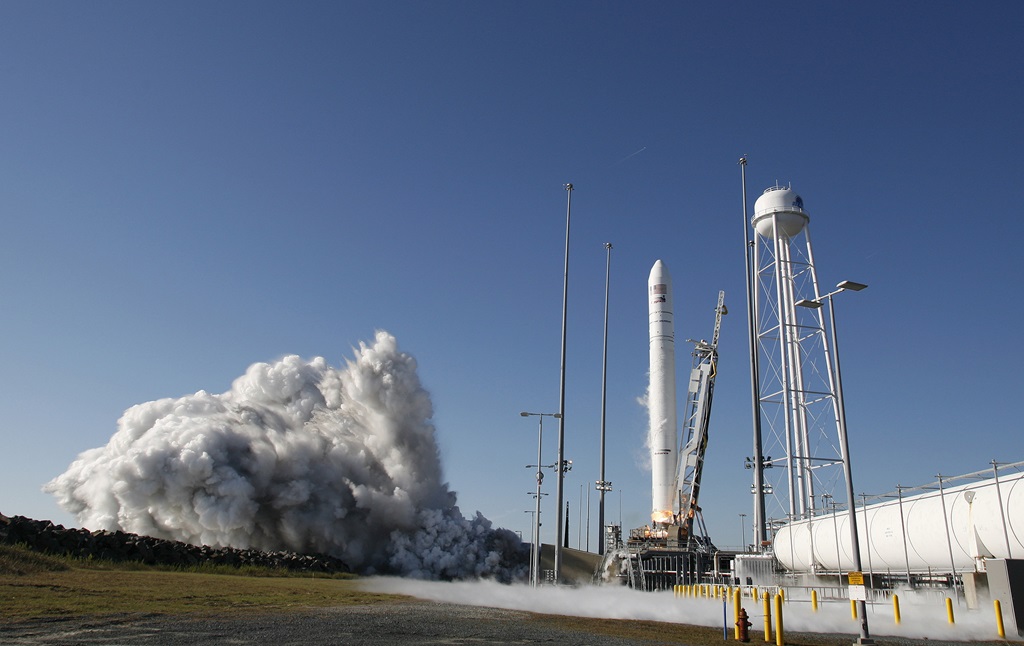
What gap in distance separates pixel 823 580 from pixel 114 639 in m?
28.3

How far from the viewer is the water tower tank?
152 feet

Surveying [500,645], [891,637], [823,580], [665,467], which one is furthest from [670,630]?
[665,467]

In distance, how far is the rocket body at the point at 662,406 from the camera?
147 feet

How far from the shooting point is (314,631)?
13.4m

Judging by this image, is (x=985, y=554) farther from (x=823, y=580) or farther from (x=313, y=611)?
(x=313, y=611)

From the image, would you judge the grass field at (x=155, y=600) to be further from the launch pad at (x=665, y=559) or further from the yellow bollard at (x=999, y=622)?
the launch pad at (x=665, y=559)

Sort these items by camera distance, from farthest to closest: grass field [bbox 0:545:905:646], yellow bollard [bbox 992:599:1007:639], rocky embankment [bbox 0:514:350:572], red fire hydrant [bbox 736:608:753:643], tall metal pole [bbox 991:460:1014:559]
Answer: rocky embankment [bbox 0:514:350:572] < tall metal pole [bbox 991:460:1014:559] < yellow bollard [bbox 992:599:1007:639] < grass field [bbox 0:545:905:646] < red fire hydrant [bbox 736:608:753:643]

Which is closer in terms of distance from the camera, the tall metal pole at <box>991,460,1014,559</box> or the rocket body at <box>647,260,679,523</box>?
the tall metal pole at <box>991,460,1014,559</box>

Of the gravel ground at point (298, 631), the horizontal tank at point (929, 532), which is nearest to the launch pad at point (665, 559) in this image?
the horizontal tank at point (929, 532)

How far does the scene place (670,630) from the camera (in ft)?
54.7

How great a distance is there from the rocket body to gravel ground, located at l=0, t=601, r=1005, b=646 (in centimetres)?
2798

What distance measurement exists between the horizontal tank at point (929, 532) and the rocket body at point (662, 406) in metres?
11.2

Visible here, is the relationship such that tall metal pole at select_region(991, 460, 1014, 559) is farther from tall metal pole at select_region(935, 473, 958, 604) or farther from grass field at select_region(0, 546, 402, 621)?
grass field at select_region(0, 546, 402, 621)

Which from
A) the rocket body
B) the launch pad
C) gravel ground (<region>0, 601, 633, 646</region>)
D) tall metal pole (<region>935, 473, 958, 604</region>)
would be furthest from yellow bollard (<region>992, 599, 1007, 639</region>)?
the rocket body
